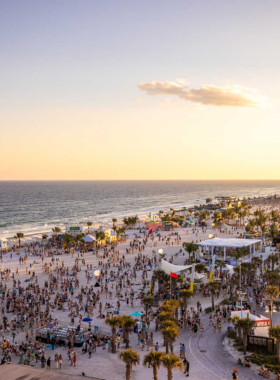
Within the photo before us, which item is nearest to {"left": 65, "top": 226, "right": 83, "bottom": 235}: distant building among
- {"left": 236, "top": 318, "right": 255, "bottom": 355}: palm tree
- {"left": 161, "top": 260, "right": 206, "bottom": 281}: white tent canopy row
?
{"left": 161, "top": 260, "right": 206, "bottom": 281}: white tent canopy row

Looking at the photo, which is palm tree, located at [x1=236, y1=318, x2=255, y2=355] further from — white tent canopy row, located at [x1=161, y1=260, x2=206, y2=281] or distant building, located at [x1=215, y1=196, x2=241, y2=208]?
distant building, located at [x1=215, y1=196, x2=241, y2=208]

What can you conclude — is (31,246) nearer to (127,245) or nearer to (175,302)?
(127,245)

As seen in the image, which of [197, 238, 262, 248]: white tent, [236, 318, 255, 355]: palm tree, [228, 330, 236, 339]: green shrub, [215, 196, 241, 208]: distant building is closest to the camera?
[236, 318, 255, 355]: palm tree

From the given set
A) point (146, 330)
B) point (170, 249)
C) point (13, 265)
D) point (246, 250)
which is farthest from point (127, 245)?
point (146, 330)

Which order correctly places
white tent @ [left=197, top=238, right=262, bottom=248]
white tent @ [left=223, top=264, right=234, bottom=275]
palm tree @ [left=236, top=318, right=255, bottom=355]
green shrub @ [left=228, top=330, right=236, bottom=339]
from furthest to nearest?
white tent @ [left=197, top=238, right=262, bottom=248] < white tent @ [left=223, top=264, right=234, bottom=275] < green shrub @ [left=228, top=330, right=236, bottom=339] < palm tree @ [left=236, top=318, right=255, bottom=355]

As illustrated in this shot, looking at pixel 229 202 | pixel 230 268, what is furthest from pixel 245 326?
pixel 229 202

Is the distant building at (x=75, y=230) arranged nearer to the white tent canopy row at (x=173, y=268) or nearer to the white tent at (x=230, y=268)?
the white tent canopy row at (x=173, y=268)

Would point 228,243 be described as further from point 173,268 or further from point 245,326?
point 245,326

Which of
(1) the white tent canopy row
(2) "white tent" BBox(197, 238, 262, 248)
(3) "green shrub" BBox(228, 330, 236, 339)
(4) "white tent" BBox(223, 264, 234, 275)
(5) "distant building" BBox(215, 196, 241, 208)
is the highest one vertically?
(5) "distant building" BBox(215, 196, 241, 208)

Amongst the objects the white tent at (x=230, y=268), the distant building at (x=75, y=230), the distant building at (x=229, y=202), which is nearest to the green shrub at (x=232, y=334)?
the white tent at (x=230, y=268)

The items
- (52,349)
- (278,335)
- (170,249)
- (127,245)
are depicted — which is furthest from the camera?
(127,245)

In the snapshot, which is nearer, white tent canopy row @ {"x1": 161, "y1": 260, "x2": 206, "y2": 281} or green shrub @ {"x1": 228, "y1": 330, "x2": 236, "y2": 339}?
green shrub @ {"x1": 228, "y1": 330, "x2": 236, "y2": 339}
